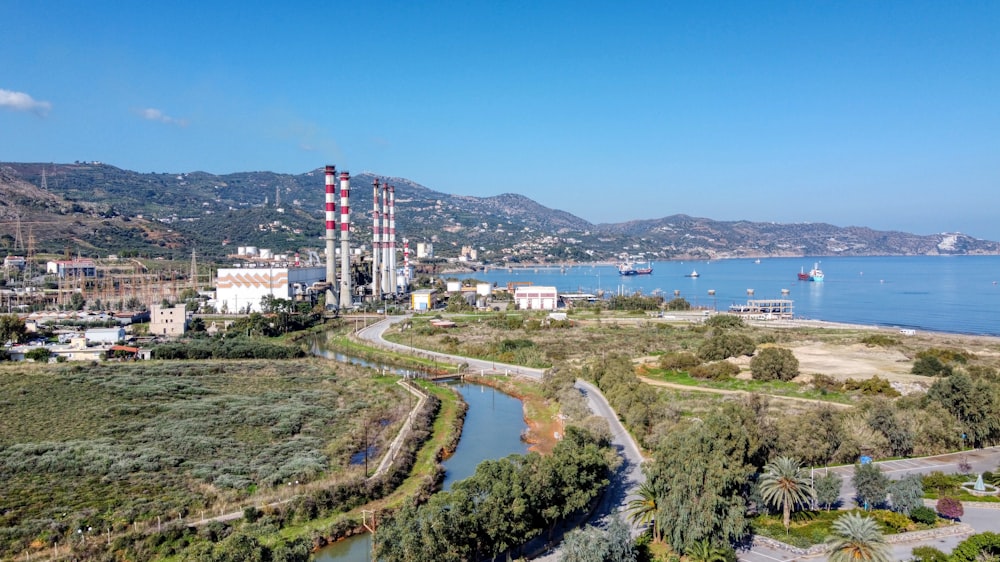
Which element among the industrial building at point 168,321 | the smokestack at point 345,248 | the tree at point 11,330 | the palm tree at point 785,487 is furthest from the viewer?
the smokestack at point 345,248

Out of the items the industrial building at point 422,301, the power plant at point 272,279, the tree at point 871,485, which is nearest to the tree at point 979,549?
the tree at point 871,485

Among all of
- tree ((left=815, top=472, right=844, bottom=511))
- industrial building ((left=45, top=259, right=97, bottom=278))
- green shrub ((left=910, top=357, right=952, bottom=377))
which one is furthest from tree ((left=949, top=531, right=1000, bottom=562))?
industrial building ((left=45, top=259, right=97, bottom=278))

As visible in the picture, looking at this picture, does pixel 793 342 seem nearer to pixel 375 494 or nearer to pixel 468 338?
pixel 468 338

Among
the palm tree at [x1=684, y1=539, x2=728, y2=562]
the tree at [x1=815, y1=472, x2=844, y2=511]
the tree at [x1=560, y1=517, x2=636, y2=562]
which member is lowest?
the palm tree at [x1=684, y1=539, x2=728, y2=562]

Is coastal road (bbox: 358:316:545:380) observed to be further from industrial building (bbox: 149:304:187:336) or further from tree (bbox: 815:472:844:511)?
tree (bbox: 815:472:844:511)

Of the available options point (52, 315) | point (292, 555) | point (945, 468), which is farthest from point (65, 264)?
point (945, 468)

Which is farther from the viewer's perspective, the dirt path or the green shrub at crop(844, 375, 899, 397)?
the green shrub at crop(844, 375, 899, 397)

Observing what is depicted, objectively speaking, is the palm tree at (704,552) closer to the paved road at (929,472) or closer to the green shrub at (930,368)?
the paved road at (929,472)
